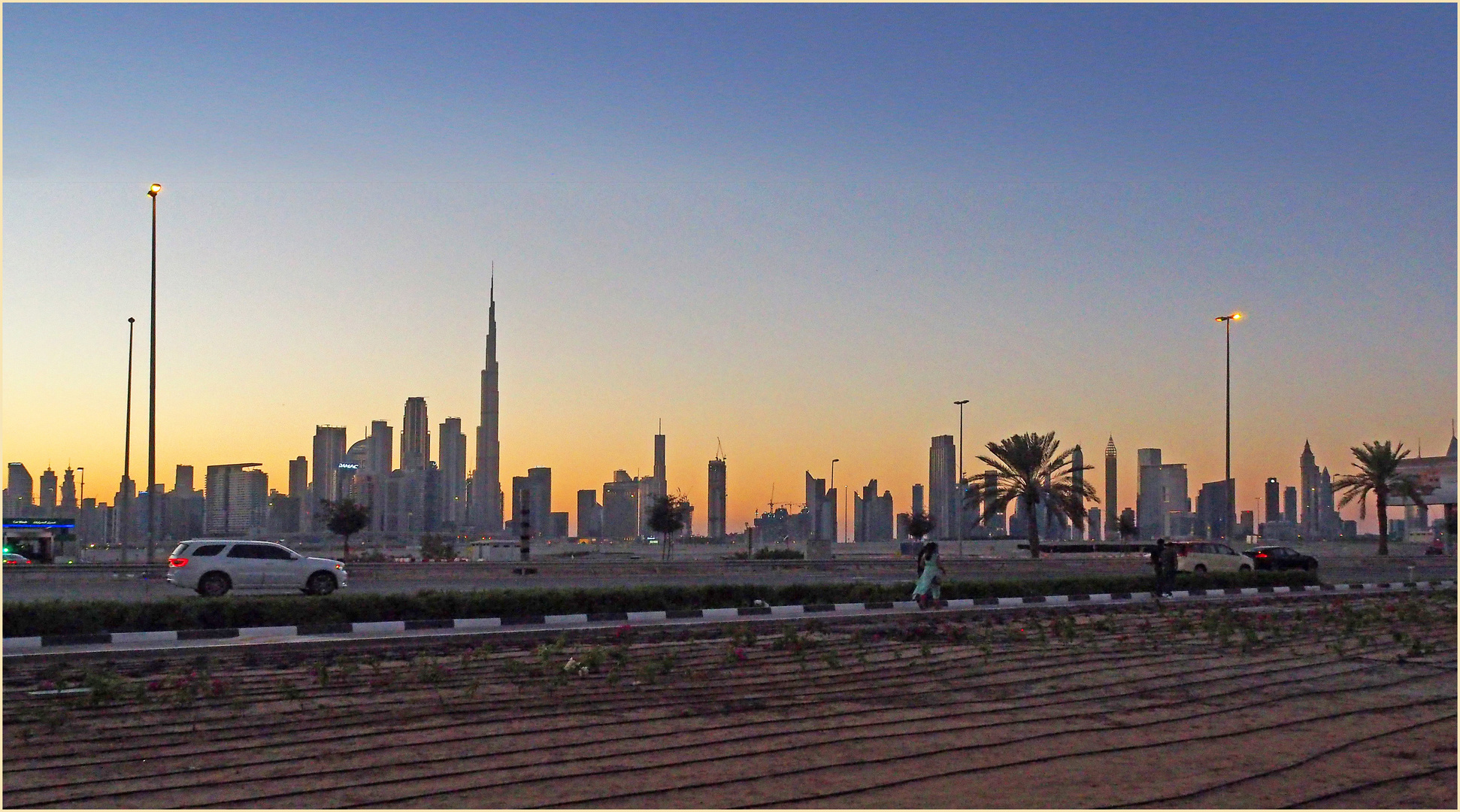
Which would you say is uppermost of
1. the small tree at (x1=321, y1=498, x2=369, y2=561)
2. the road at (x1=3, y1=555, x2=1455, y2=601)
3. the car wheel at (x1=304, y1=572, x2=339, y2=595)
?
the small tree at (x1=321, y1=498, x2=369, y2=561)

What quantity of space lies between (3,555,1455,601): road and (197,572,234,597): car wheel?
99 cm

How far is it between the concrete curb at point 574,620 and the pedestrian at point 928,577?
0.32 m

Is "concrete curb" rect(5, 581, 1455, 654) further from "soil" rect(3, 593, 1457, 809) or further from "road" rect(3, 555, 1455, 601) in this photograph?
"road" rect(3, 555, 1455, 601)

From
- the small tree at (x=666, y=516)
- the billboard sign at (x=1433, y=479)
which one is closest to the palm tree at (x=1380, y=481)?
the billboard sign at (x=1433, y=479)

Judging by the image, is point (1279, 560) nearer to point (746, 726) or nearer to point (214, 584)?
point (214, 584)

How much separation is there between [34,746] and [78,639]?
8.63 metres

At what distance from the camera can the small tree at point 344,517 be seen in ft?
190

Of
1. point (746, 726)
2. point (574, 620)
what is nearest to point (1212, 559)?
point (574, 620)

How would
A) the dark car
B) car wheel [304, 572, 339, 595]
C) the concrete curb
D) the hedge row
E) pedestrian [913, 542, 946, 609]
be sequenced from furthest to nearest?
the dark car
car wheel [304, 572, 339, 595]
pedestrian [913, 542, 946, 609]
the hedge row
the concrete curb

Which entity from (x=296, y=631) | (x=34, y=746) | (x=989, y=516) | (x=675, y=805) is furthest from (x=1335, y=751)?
(x=989, y=516)

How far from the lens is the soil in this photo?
7672 mm

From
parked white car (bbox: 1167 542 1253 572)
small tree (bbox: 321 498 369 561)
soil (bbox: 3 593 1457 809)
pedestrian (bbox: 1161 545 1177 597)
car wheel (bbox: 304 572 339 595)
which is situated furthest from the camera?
small tree (bbox: 321 498 369 561)

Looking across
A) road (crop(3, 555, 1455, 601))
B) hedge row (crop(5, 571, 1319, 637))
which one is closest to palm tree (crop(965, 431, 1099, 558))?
road (crop(3, 555, 1455, 601))

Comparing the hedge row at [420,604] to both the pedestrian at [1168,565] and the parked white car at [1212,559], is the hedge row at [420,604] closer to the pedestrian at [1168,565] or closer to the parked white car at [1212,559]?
the pedestrian at [1168,565]
